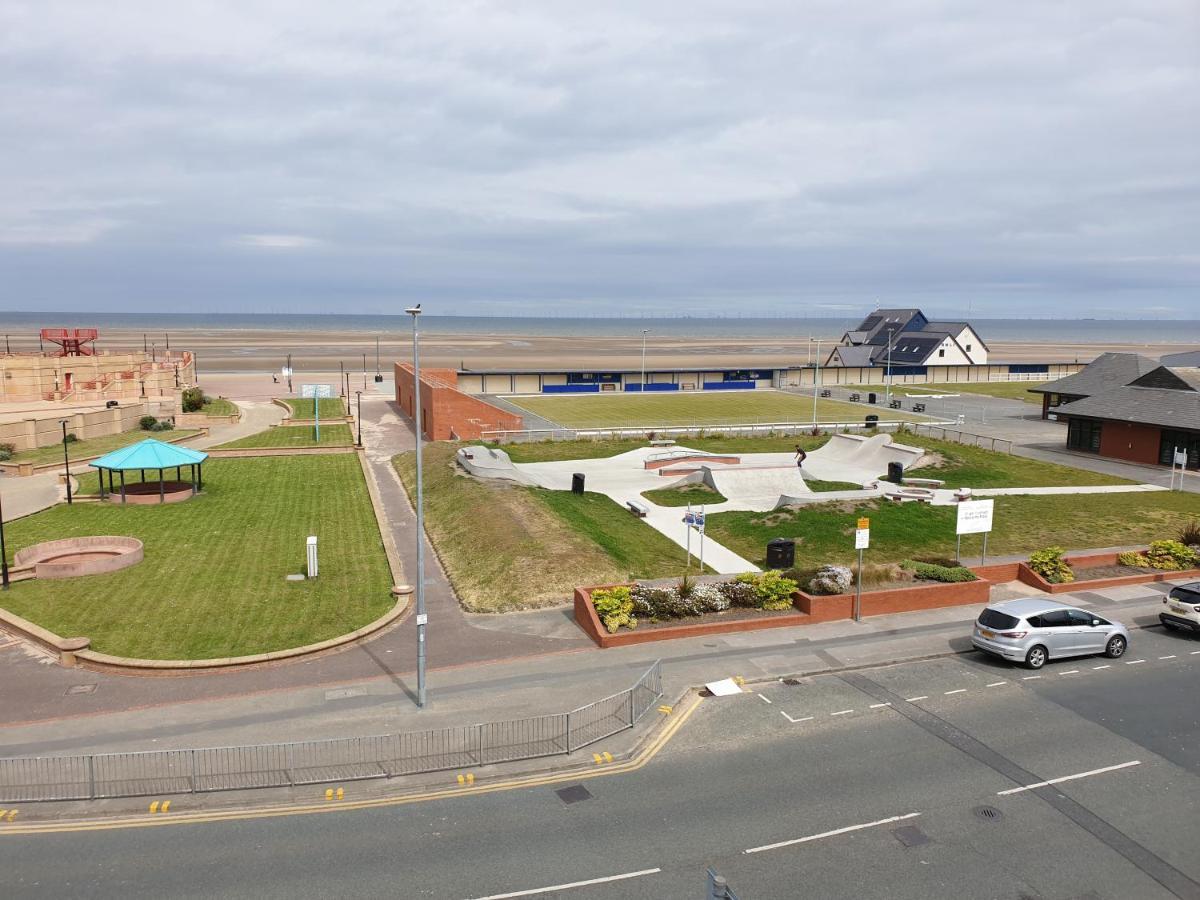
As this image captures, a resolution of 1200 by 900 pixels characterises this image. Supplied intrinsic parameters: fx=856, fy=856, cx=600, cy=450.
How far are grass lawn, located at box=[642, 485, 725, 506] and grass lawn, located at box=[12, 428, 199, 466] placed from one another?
3191cm

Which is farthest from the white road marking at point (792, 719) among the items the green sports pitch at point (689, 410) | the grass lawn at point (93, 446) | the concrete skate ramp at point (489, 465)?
the green sports pitch at point (689, 410)

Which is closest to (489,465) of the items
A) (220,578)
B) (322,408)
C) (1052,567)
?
(220,578)

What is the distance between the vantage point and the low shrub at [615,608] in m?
21.9

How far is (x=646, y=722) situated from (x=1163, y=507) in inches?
1267

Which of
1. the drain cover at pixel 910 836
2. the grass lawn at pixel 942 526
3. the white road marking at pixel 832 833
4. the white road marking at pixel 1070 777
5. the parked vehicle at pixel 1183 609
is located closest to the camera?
the white road marking at pixel 832 833

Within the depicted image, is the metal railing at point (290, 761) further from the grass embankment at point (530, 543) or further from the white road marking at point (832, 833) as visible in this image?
the grass embankment at point (530, 543)

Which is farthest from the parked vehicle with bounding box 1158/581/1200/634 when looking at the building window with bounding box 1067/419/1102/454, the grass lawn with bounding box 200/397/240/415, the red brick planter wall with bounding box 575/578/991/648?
the grass lawn with bounding box 200/397/240/415

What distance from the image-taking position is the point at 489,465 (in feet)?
134

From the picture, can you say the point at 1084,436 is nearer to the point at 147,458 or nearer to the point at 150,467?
the point at 150,467

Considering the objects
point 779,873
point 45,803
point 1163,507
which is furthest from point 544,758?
point 1163,507

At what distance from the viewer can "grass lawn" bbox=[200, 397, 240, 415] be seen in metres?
66.6

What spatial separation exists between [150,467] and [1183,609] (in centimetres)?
3671

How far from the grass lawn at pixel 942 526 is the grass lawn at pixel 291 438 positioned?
2767 cm

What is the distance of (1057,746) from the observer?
53.6 feet
